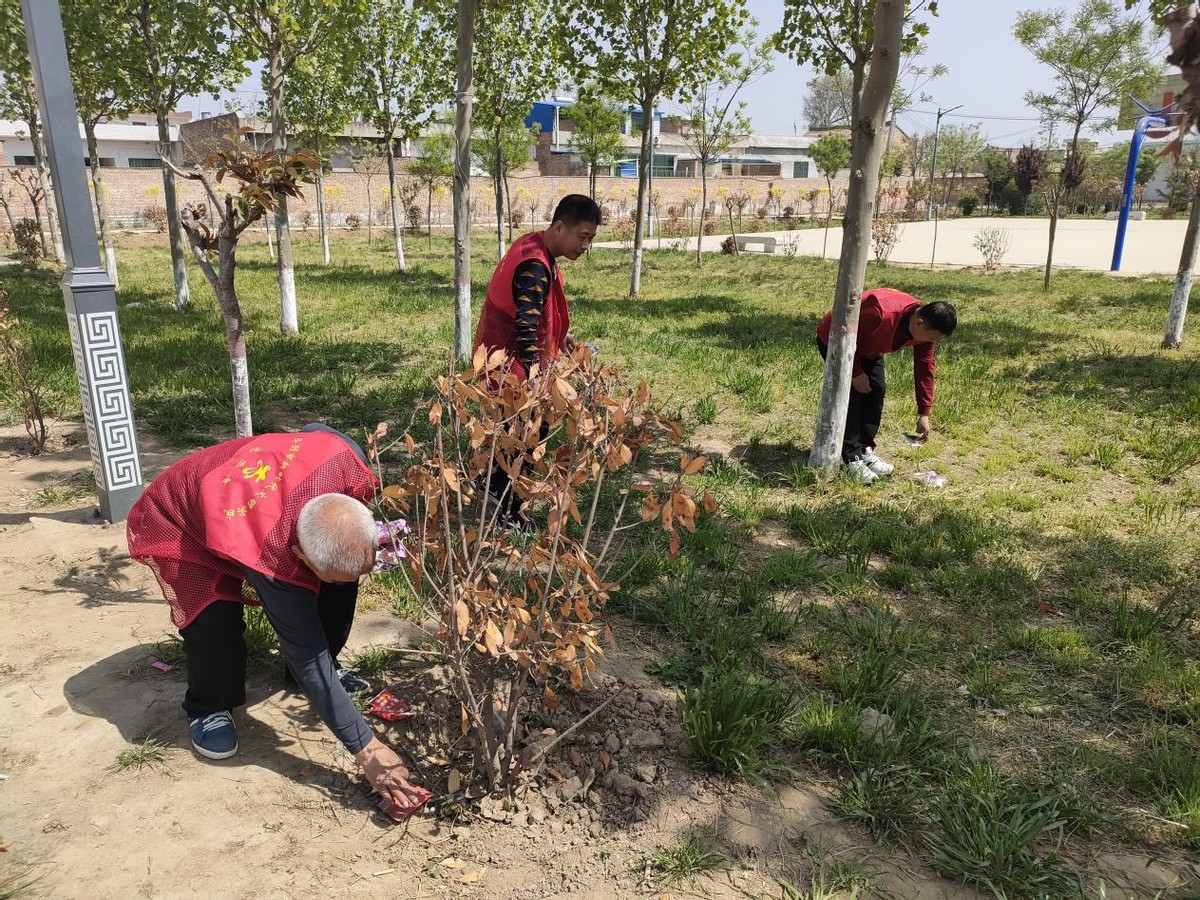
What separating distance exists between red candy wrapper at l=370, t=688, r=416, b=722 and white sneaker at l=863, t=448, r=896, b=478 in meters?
3.52

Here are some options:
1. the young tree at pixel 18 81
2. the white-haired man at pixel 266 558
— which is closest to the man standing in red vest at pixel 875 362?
the white-haired man at pixel 266 558

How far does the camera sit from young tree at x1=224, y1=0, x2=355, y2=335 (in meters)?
8.27

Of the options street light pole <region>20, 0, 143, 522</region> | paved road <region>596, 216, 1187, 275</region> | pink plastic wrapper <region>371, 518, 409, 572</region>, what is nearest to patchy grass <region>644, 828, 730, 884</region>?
pink plastic wrapper <region>371, 518, 409, 572</region>

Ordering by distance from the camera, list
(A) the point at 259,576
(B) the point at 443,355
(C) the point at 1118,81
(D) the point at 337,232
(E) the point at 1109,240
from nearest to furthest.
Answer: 1. (A) the point at 259,576
2. (B) the point at 443,355
3. (C) the point at 1118,81
4. (E) the point at 1109,240
5. (D) the point at 337,232

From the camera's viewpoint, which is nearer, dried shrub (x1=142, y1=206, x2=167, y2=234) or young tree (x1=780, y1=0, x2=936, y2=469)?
young tree (x1=780, y1=0, x2=936, y2=469)

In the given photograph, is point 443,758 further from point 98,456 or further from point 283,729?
point 98,456

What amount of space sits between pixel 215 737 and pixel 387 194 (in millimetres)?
Result: 31940

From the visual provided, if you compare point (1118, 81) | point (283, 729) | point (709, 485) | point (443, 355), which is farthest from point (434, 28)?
point (283, 729)

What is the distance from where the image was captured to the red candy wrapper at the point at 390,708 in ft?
→ 8.77

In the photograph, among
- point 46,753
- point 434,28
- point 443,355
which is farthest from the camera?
point 434,28

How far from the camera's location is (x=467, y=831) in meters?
2.26

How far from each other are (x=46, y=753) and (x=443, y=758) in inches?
49.3

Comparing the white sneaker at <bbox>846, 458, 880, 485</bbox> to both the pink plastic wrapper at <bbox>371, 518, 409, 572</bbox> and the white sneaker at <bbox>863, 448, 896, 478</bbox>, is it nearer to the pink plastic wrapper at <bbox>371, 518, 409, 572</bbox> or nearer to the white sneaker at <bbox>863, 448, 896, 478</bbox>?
the white sneaker at <bbox>863, 448, 896, 478</bbox>

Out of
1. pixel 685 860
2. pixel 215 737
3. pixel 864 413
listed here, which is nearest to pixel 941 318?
pixel 864 413
